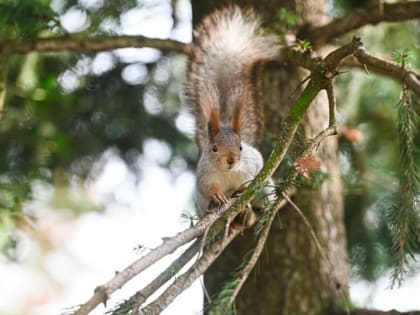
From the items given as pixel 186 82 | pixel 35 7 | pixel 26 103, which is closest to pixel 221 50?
pixel 186 82

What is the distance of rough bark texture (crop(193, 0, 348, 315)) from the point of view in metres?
2.03

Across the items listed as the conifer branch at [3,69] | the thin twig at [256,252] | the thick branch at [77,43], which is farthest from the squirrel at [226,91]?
the thin twig at [256,252]

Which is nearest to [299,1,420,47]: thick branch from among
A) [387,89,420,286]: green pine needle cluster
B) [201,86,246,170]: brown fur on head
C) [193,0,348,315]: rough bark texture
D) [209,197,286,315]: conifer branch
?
[193,0,348,315]: rough bark texture

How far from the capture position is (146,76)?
2.55 m

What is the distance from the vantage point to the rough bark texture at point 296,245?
203 centimetres

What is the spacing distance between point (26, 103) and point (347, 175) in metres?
0.96

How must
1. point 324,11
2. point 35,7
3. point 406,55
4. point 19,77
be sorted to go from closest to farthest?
point 406,55 → point 35,7 → point 324,11 → point 19,77

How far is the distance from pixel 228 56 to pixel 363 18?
0.33m

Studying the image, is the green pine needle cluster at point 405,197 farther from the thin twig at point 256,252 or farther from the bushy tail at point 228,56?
the bushy tail at point 228,56

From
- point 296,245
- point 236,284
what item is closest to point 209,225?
point 236,284

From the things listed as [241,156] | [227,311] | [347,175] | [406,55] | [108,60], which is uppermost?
[108,60]

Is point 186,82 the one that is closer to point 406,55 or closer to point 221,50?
point 221,50

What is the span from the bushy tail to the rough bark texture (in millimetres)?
111

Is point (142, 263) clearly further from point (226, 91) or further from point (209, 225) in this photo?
point (226, 91)
